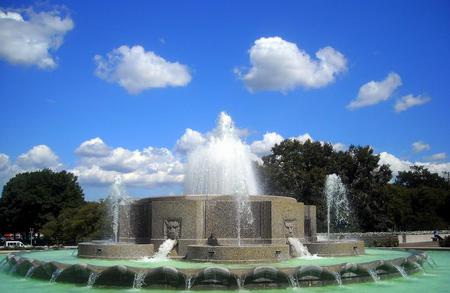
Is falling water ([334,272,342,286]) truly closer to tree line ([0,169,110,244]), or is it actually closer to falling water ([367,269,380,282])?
falling water ([367,269,380,282])

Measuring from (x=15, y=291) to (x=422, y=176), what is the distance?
303 ft

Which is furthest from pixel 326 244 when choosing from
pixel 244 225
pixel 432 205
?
pixel 432 205

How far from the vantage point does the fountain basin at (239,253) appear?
15.6 meters

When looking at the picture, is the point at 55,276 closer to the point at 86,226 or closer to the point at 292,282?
the point at 292,282

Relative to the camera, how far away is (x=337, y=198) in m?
47.1

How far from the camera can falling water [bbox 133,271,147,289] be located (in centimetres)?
1350

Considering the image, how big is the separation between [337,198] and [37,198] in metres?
37.3

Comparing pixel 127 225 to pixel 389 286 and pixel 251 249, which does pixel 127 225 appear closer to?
pixel 251 249

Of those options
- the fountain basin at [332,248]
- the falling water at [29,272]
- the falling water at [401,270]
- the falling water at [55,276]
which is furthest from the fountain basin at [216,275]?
the fountain basin at [332,248]

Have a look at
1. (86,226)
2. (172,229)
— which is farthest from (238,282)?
(86,226)

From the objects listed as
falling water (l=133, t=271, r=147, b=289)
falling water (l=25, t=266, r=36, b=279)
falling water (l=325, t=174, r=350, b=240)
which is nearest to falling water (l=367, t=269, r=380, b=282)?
falling water (l=133, t=271, r=147, b=289)

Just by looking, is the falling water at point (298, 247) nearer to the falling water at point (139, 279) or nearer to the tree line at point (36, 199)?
the falling water at point (139, 279)

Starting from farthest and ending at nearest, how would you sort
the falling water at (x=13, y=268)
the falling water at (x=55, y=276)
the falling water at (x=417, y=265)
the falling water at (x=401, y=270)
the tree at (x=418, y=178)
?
1. the tree at (x=418, y=178)
2. the falling water at (x=13, y=268)
3. the falling water at (x=417, y=265)
4. the falling water at (x=401, y=270)
5. the falling water at (x=55, y=276)

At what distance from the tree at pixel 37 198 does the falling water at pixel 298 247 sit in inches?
1895
